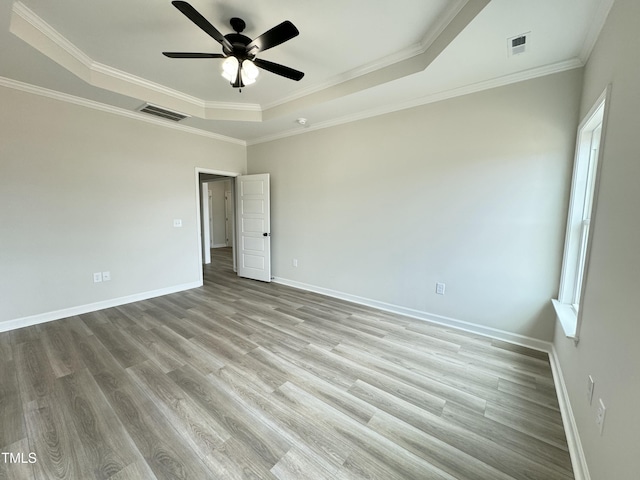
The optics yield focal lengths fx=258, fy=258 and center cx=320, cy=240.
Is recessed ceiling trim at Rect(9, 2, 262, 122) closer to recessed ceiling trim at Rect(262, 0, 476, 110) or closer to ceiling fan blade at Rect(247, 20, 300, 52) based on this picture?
recessed ceiling trim at Rect(262, 0, 476, 110)

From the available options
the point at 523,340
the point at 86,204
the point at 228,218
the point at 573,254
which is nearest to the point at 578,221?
the point at 573,254

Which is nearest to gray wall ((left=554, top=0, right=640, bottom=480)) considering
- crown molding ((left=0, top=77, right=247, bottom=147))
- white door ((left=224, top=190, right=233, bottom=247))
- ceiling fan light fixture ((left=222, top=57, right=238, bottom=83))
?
ceiling fan light fixture ((left=222, top=57, right=238, bottom=83))

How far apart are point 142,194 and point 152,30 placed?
2.31 meters

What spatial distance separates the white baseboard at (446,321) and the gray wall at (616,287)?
1040mm

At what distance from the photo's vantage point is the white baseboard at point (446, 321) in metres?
2.62

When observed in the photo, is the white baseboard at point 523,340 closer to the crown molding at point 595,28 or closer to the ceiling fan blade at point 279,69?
the crown molding at point 595,28

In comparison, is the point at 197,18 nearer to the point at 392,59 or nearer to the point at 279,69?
the point at 279,69

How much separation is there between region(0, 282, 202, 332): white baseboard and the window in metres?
4.93

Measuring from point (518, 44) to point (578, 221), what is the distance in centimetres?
159

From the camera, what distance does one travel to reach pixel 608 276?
4.20 ft

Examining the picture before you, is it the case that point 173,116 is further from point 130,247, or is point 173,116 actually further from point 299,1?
point 299,1

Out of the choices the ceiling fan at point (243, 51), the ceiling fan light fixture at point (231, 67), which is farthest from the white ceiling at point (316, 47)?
the ceiling fan light fixture at point (231, 67)

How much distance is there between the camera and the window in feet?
6.96

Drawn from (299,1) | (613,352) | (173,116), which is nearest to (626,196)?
(613,352)
